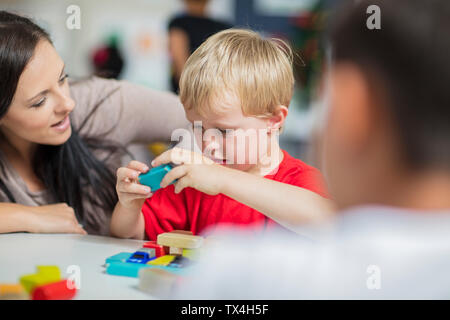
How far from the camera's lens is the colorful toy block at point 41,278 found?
512 mm

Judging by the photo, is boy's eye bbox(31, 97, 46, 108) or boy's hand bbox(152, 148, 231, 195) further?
boy's eye bbox(31, 97, 46, 108)

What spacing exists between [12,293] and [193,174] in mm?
242

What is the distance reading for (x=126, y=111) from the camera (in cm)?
111

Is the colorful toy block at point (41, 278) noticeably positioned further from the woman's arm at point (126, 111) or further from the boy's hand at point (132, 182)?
the woman's arm at point (126, 111)

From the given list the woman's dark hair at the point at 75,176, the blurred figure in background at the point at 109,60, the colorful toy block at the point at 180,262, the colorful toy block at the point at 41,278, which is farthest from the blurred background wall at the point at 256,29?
the colorful toy block at the point at 41,278

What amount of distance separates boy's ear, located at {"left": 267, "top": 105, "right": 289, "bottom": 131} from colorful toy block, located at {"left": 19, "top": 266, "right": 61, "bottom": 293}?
0.35 meters

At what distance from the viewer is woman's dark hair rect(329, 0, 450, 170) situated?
353mm

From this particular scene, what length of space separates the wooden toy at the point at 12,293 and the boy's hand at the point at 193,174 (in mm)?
202

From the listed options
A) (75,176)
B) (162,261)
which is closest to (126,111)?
(75,176)

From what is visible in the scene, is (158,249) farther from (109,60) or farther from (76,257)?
(109,60)

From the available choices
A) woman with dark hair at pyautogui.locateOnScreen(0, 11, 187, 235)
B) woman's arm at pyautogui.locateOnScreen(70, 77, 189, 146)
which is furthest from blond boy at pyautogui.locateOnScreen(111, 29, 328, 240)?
woman's arm at pyautogui.locateOnScreen(70, 77, 189, 146)

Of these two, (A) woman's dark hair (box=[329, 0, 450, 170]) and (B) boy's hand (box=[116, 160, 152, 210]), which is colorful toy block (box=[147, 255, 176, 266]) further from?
(A) woman's dark hair (box=[329, 0, 450, 170])
